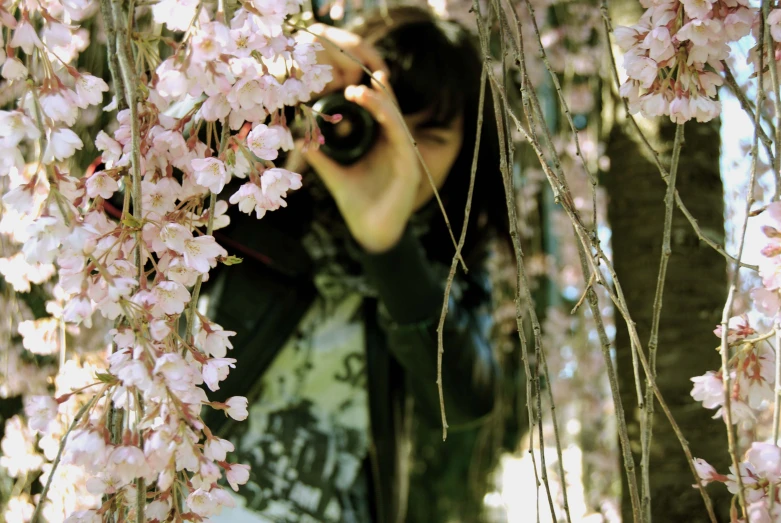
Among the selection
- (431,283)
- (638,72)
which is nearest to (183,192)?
(638,72)

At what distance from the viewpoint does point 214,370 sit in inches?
23.0

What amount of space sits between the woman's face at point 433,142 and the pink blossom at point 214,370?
31.9 inches

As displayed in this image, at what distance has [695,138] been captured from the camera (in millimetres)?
1077

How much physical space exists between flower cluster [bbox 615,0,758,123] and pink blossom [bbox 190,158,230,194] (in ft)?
1.07

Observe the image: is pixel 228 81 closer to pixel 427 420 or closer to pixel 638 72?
pixel 638 72

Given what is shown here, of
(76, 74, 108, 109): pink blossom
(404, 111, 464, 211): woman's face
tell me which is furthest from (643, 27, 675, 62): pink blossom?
(404, 111, 464, 211): woman's face

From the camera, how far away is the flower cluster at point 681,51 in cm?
63

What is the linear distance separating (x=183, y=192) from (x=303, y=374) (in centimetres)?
83

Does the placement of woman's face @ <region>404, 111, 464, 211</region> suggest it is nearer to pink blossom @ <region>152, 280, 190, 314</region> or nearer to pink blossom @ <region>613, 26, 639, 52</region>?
pink blossom @ <region>613, 26, 639, 52</region>

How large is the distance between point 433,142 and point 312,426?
516 millimetres

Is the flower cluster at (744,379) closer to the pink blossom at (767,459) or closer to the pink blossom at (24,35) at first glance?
the pink blossom at (767,459)

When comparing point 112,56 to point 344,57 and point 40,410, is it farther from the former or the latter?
point 344,57

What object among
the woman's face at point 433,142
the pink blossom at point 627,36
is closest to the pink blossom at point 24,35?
the pink blossom at point 627,36

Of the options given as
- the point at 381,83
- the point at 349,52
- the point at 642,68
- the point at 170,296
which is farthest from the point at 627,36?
the point at 349,52
